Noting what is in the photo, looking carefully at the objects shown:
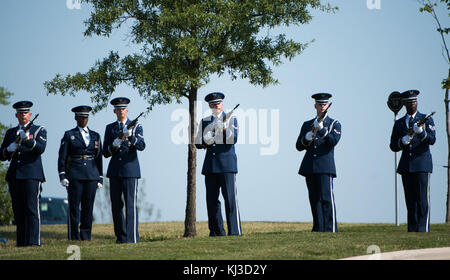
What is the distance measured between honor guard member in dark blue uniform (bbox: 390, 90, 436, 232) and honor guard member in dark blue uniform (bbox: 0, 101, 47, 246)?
284 inches

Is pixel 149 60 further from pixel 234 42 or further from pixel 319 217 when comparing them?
pixel 319 217

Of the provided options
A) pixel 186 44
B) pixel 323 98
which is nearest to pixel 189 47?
pixel 186 44

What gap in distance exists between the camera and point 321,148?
12.4m

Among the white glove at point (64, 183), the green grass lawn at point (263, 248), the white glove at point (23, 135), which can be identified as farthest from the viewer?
the white glove at point (64, 183)

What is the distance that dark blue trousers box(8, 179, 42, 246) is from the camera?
12.2 metres

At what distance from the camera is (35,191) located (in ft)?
40.5

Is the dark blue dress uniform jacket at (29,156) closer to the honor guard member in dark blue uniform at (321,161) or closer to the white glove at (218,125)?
the white glove at (218,125)

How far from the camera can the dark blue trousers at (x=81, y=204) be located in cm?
1355

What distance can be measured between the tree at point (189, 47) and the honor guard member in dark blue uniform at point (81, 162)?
258cm

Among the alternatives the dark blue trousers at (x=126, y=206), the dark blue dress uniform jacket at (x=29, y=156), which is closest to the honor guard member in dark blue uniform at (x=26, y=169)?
the dark blue dress uniform jacket at (x=29, y=156)

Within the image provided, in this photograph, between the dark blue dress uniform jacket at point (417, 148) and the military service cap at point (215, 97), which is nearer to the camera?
the military service cap at point (215, 97)

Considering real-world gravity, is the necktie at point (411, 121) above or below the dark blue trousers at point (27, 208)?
above

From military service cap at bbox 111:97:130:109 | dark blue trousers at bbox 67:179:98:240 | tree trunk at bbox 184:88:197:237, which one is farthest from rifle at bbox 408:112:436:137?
dark blue trousers at bbox 67:179:98:240
